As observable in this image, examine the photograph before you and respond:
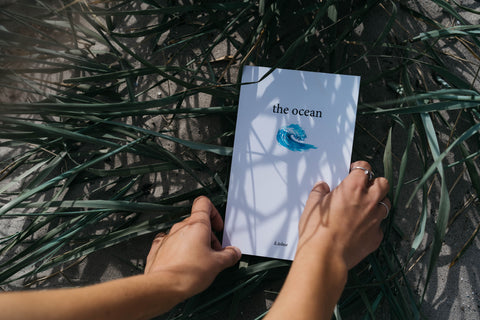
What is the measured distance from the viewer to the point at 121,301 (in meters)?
0.51

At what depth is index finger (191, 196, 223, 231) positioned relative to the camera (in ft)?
2.25

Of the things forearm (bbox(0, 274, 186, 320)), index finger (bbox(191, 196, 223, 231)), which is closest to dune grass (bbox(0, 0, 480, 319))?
index finger (bbox(191, 196, 223, 231))

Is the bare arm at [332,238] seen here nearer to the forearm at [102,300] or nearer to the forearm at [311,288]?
the forearm at [311,288]

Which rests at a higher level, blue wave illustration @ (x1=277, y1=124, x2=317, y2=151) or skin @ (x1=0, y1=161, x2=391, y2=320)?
blue wave illustration @ (x1=277, y1=124, x2=317, y2=151)

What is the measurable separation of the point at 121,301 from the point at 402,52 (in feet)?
2.18

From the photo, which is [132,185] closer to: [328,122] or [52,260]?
[52,260]

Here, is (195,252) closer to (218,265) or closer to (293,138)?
(218,265)

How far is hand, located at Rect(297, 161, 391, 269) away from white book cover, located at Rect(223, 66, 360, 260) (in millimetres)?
41

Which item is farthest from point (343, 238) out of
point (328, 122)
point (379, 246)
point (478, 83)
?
point (478, 83)

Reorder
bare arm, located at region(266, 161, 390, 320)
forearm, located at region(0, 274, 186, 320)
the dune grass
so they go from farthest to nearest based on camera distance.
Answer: the dune grass → bare arm, located at region(266, 161, 390, 320) → forearm, located at region(0, 274, 186, 320)

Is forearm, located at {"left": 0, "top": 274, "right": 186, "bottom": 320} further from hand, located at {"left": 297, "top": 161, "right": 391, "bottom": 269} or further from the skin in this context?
hand, located at {"left": 297, "top": 161, "right": 391, "bottom": 269}

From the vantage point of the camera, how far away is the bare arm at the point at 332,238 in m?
0.57

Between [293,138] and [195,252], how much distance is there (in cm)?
28

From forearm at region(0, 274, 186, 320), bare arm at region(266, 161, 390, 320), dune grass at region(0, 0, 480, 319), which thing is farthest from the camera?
dune grass at region(0, 0, 480, 319)
